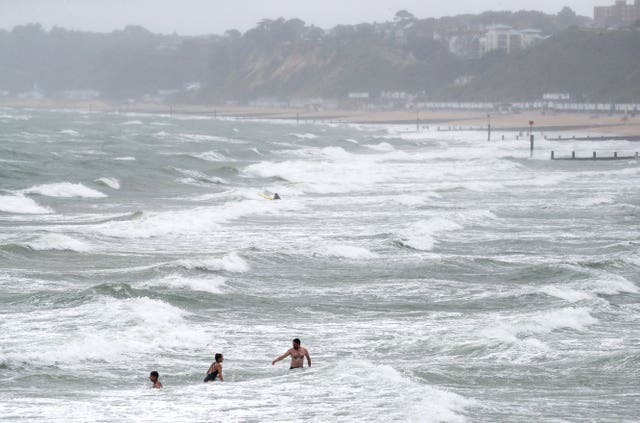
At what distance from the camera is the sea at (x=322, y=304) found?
1706 centimetres

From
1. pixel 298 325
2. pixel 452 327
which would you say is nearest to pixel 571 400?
pixel 452 327

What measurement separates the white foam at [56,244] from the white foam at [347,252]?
253 inches

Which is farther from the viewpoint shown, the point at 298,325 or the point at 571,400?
the point at 298,325

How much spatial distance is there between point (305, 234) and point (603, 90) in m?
145

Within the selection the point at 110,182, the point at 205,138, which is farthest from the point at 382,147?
the point at 110,182

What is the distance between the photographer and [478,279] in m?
27.1

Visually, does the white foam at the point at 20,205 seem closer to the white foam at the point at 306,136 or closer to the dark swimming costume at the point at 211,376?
the dark swimming costume at the point at 211,376

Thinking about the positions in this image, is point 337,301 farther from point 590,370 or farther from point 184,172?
point 184,172

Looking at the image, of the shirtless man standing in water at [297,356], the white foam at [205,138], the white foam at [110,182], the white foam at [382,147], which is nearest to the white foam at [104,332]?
the shirtless man standing in water at [297,356]

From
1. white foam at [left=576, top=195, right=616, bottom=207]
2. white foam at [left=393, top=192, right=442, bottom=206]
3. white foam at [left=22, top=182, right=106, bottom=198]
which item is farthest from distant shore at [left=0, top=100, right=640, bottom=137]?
white foam at [left=22, top=182, right=106, bottom=198]

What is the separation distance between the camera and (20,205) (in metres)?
42.6

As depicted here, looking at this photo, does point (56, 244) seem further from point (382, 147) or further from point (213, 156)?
point (382, 147)

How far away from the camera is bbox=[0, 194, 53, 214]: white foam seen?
136 ft

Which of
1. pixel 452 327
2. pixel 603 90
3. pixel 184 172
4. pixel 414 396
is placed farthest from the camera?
pixel 603 90
